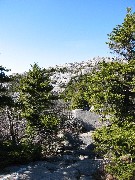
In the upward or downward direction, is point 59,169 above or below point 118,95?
below

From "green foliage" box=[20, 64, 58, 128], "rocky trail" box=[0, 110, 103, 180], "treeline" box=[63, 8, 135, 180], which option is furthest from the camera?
"green foliage" box=[20, 64, 58, 128]

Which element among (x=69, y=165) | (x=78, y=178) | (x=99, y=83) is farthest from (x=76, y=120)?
(x=99, y=83)

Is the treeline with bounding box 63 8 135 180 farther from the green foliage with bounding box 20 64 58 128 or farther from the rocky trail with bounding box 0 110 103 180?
the green foliage with bounding box 20 64 58 128

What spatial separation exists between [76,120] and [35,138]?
353 inches

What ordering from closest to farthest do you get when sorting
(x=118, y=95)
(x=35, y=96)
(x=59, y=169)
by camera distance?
(x=118, y=95) → (x=59, y=169) → (x=35, y=96)

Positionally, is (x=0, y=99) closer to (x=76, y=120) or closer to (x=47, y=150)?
(x=47, y=150)

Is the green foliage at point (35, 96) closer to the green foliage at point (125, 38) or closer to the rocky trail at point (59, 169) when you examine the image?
the rocky trail at point (59, 169)

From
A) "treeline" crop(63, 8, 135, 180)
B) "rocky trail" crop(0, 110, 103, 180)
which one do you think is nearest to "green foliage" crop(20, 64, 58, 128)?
"rocky trail" crop(0, 110, 103, 180)

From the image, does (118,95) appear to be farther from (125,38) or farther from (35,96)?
(35,96)

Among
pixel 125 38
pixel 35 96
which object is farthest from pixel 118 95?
pixel 35 96

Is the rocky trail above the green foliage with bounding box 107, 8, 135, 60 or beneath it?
beneath

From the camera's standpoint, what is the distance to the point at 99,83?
2112 centimetres

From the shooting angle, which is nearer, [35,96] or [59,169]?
[59,169]

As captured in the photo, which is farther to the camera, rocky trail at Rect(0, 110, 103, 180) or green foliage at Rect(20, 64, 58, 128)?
green foliage at Rect(20, 64, 58, 128)
